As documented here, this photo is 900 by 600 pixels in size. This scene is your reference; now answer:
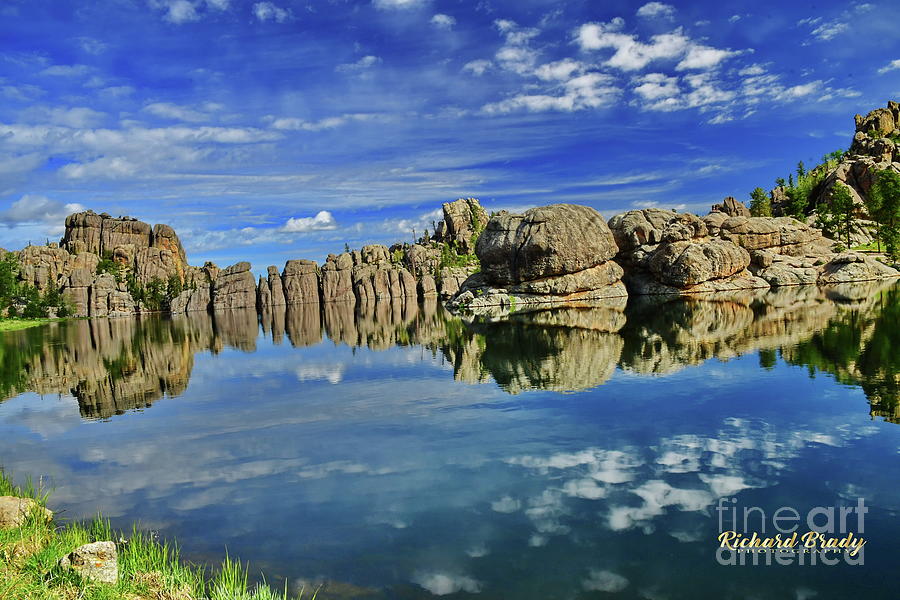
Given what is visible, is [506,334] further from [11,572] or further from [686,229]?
[686,229]

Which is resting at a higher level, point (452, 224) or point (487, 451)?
point (452, 224)

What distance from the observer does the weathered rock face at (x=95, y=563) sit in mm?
8367

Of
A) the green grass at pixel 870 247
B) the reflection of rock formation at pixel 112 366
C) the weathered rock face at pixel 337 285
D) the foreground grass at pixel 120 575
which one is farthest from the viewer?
the weathered rock face at pixel 337 285

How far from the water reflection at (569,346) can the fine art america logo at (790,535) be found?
321 inches

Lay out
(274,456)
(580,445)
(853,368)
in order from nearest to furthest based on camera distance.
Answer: (580,445)
(274,456)
(853,368)

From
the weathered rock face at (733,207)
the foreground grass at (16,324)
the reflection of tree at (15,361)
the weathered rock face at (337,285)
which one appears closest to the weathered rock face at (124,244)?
the weathered rock face at (337,285)

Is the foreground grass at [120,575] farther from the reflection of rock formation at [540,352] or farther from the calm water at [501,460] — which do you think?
the reflection of rock formation at [540,352]

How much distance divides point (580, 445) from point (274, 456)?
359 inches

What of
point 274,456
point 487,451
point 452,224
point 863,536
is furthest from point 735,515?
point 452,224

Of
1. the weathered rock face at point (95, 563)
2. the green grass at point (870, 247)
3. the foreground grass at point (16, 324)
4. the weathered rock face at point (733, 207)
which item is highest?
the weathered rock face at point (733, 207)

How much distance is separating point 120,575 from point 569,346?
3086 cm

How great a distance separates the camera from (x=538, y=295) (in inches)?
3359

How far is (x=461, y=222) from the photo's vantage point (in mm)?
187000

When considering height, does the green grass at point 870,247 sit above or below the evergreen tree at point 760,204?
below
